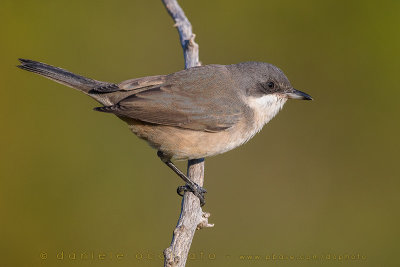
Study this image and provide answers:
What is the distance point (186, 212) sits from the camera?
3922 millimetres

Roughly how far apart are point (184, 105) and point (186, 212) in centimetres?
98

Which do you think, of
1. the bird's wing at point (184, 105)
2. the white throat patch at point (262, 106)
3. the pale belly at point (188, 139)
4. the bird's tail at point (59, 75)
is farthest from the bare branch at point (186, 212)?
the bird's tail at point (59, 75)

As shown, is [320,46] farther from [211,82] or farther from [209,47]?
[211,82]

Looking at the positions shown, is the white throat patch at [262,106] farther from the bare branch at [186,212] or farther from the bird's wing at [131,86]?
the bird's wing at [131,86]

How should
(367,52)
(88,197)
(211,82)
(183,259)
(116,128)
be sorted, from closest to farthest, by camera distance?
1. (183,259)
2. (211,82)
3. (88,197)
4. (116,128)
5. (367,52)

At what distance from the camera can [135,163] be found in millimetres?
5781

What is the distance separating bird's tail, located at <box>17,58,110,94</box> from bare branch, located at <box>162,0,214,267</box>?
46.0 inches

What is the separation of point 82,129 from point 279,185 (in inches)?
102

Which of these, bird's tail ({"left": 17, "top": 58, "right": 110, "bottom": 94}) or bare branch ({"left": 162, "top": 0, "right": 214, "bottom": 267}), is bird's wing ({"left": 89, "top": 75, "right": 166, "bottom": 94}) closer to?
bird's tail ({"left": 17, "top": 58, "right": 110, "bottom": 94})

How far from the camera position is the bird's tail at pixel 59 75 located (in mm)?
4227

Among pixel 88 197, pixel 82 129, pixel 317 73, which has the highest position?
pixel 317 73

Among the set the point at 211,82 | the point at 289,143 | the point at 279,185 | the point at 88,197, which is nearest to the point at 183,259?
the point at 211,82

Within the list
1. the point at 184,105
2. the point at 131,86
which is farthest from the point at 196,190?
the point at 131,86

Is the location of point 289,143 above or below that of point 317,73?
below
